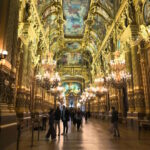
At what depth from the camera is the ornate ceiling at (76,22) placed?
1717cm

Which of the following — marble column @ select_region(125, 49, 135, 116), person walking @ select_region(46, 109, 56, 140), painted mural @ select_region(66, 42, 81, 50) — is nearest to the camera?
person walking @ select_region(46, 109, 56, 140)

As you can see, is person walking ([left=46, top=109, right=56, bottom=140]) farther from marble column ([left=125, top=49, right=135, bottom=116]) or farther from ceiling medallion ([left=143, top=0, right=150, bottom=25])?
ceiling medallion ([left=143, top=0, right=150, bottom=25])

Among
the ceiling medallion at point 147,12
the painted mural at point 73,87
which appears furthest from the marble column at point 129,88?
the painted mural at point 73,87

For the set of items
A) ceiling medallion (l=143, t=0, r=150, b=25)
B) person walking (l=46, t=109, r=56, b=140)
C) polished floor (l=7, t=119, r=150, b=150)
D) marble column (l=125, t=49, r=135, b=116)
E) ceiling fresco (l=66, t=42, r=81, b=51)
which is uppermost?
ceiling fresco (l=66, t=42, r=81, b=51)

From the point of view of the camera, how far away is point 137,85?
10.9 metres

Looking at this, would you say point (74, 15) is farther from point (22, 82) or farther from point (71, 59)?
point (71, 59)

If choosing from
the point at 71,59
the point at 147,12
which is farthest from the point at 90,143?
the point at 71,59

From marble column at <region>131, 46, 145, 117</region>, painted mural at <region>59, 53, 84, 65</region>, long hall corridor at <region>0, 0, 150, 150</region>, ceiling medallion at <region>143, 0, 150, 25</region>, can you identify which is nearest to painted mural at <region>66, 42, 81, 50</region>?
long hall corridor at <region>0, 0, 150, 150</region>

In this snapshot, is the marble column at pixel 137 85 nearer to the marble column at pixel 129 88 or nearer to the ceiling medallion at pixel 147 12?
the marble column at pixel 129 88

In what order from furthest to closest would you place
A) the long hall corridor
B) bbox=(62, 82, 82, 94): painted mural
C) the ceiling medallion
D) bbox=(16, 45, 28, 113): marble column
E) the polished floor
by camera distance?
bbox=(62, 82, 82, 94): painted mural
the ceiling medallion
bbox=(16, 45, 28, 113): marble column
the long hall corridor
the polished floor

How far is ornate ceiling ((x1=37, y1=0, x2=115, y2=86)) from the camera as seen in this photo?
56.3ft

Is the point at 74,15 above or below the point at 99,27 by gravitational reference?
above

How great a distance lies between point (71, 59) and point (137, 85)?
24.7 metres

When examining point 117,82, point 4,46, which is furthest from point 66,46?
point 4,46
